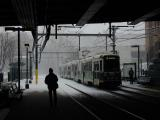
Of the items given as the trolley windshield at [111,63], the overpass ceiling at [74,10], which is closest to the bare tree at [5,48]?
the trolley windshield at [111,63]

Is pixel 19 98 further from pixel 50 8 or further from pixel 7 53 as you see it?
pixel 7 53

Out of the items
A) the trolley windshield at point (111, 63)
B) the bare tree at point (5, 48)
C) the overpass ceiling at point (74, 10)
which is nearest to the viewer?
the overpass ceiling at point (74, 10)

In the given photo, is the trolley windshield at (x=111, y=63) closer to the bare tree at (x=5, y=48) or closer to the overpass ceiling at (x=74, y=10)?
the overpass ceiling at (x=74, y=10)

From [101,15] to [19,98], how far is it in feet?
33.1

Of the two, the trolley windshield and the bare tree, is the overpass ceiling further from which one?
the bare tree

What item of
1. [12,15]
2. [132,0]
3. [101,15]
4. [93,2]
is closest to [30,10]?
[93,2]

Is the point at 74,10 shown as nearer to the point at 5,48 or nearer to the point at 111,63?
the point at 111,63

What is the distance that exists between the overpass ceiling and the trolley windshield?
165 inches

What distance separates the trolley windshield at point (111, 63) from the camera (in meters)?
33.8

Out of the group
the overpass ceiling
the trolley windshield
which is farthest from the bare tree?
the overpass ceiling

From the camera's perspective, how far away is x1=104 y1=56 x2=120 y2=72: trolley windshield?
33.8 metres

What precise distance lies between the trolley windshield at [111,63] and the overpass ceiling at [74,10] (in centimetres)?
418

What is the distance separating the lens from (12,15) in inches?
1075

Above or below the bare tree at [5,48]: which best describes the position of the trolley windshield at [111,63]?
below
